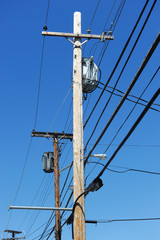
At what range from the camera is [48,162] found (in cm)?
1591

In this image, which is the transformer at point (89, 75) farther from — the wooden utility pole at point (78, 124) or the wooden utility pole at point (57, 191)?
the wooden utility pole at point (57, 191)

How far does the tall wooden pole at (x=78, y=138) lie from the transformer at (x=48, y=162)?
6.84 meters

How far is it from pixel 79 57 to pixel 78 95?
116cm

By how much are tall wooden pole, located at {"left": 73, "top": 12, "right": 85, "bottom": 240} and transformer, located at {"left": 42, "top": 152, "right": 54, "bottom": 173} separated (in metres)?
6.84

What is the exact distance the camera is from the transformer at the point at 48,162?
15673 millimetres

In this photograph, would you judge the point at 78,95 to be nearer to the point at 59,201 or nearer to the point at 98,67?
the point at 98,67

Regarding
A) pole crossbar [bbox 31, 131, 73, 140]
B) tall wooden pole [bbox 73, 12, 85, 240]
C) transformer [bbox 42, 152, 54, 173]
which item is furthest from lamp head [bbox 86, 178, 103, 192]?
pole crossbar [bbox 31, 131, 73, 140]

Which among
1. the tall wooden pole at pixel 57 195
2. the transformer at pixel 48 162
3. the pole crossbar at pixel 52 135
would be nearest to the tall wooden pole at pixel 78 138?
the transformer at pixel 48 162

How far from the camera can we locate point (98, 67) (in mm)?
9891

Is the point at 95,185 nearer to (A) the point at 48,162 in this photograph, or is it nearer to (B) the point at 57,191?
(B) the point at 57,191

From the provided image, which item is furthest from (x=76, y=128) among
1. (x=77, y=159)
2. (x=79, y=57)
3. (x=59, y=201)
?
(x=59, y=201)

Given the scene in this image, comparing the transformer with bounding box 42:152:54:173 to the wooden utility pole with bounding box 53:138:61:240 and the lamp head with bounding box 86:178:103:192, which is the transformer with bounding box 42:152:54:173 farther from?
the lamp head with bounding box 86:178:103:192

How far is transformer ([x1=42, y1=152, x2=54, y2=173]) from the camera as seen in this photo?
15673 mm

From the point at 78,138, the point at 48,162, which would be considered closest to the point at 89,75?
the point at 78,138
